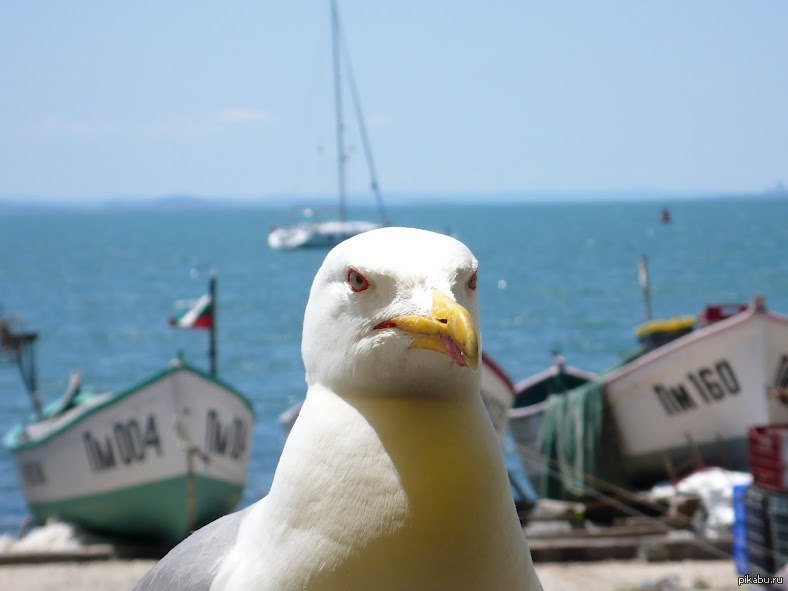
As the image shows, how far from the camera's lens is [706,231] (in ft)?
338

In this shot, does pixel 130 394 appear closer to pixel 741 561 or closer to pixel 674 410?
pixel 674 410

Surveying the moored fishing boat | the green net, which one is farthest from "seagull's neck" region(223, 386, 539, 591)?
the green net

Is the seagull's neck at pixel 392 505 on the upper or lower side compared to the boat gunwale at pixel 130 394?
upper

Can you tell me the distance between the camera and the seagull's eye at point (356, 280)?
2244 mm

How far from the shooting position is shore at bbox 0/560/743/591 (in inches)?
316

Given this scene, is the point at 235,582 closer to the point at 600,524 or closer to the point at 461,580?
the point at 461,580

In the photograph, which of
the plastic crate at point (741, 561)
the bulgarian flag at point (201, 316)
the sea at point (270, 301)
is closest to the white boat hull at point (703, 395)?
the plastic crate at point (741, 561)

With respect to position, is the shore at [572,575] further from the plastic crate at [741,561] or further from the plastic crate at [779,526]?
the plastic crate at [779,526]

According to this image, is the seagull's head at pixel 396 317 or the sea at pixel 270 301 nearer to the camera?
the seagull's head at pixel 396 317

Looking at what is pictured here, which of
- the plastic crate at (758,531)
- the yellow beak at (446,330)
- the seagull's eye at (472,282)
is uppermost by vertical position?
the seagull's eye at (472,282)

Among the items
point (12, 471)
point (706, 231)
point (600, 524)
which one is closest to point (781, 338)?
point (600, 524)

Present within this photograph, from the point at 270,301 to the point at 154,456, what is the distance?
37.7 m

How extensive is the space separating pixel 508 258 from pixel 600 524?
61109 millimetres

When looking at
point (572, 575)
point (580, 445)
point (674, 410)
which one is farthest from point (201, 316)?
point (674, 410)
